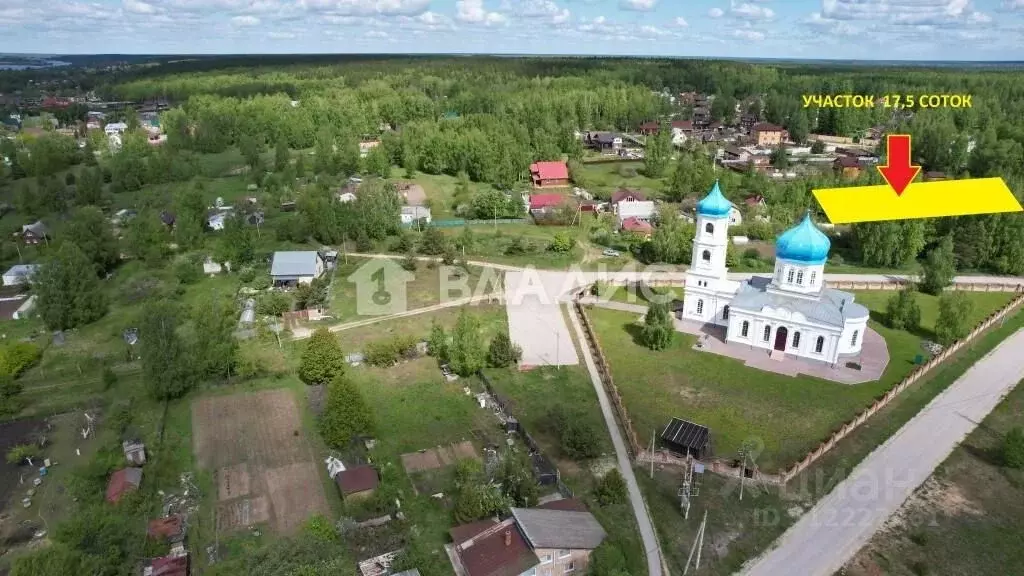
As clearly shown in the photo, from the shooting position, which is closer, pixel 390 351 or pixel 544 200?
pixel 390 351

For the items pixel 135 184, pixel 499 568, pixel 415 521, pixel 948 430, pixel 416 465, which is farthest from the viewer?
pixel 135 184

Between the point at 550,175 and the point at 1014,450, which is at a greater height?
the point at 550,175

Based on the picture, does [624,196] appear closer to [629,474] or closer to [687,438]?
[687,438]

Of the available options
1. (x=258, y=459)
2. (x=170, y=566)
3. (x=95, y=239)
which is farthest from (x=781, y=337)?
(x=95, y=239)

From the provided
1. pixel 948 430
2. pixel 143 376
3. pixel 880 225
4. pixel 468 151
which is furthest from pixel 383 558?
pixel 468 151

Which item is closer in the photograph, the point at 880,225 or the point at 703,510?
the point at 703,510

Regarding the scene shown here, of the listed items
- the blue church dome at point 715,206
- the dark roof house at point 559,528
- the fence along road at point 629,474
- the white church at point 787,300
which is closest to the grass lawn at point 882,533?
the fence along road at point 629,474

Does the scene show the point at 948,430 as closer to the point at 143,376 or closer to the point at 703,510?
the point at 703,510
